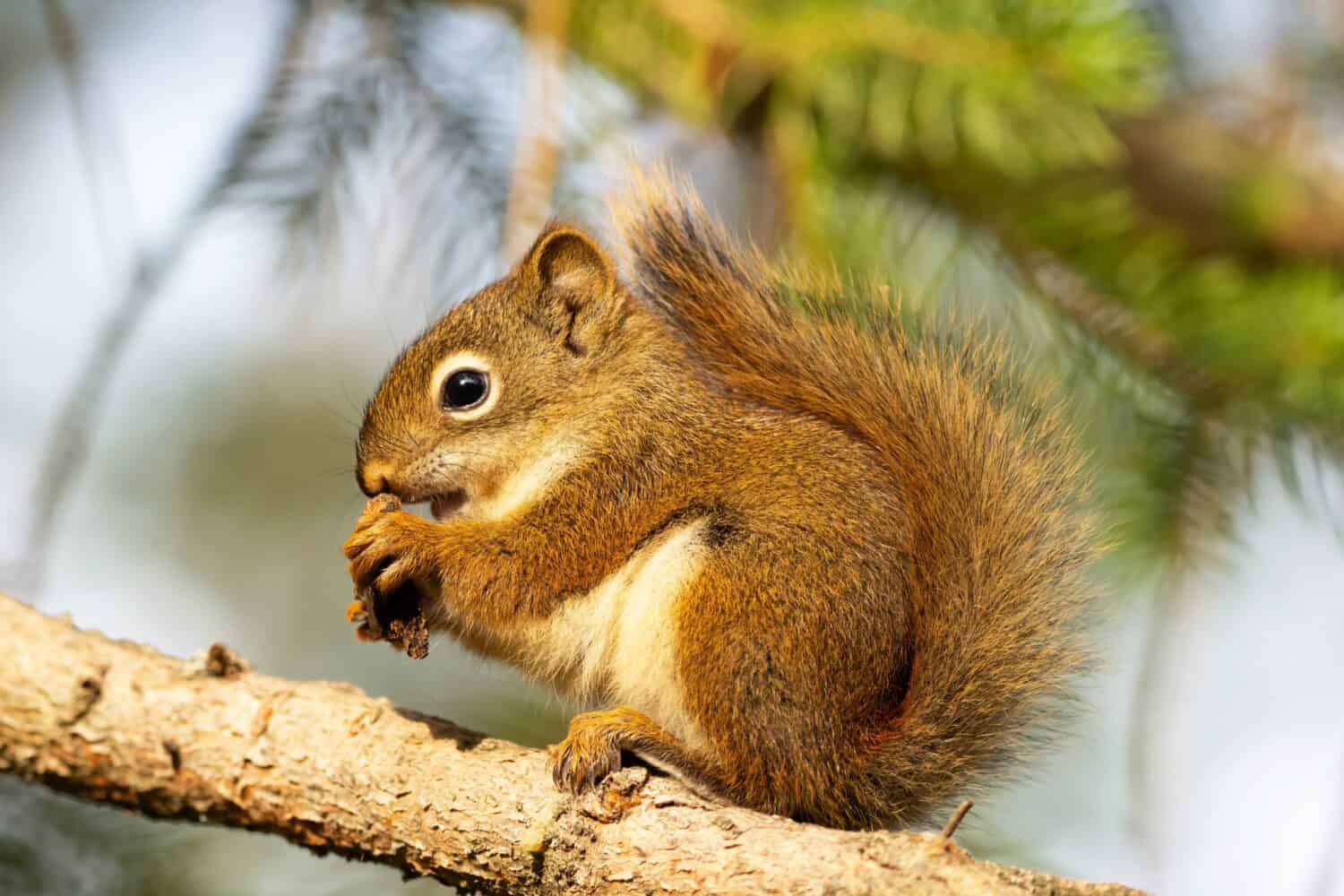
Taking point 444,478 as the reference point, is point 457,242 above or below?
above

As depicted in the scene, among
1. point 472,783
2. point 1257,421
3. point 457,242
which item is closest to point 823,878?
point 472,783

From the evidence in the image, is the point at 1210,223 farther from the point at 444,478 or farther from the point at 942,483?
the point at 444,478

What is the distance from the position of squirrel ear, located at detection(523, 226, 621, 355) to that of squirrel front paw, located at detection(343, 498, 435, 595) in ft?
1.28

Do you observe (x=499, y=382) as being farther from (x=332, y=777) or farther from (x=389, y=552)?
(x=332, y=777)

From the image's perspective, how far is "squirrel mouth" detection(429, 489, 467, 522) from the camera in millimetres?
1564

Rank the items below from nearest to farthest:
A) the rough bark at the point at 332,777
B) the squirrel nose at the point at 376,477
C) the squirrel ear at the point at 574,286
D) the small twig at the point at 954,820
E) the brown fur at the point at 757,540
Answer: the small twig at the point at 954,820 < the rough bark at the point at 332,777 < the brown fur at the point at 757,540 < the squirrel nose at the point at 376,477 < the squirrel ear at the point at 574,286

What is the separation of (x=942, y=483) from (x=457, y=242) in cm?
82

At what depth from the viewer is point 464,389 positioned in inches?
61.8

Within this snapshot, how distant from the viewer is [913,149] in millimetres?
1792

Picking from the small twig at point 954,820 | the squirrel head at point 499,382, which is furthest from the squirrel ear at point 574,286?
the small twig at point 954,820

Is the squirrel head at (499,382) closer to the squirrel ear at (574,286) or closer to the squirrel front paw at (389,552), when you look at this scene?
the squirrel ear at (574,286)

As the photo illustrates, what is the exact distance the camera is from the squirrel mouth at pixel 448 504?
156cm

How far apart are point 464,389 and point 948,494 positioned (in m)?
0.63

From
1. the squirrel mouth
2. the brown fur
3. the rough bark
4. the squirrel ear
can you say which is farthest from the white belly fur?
the squirrel ear
